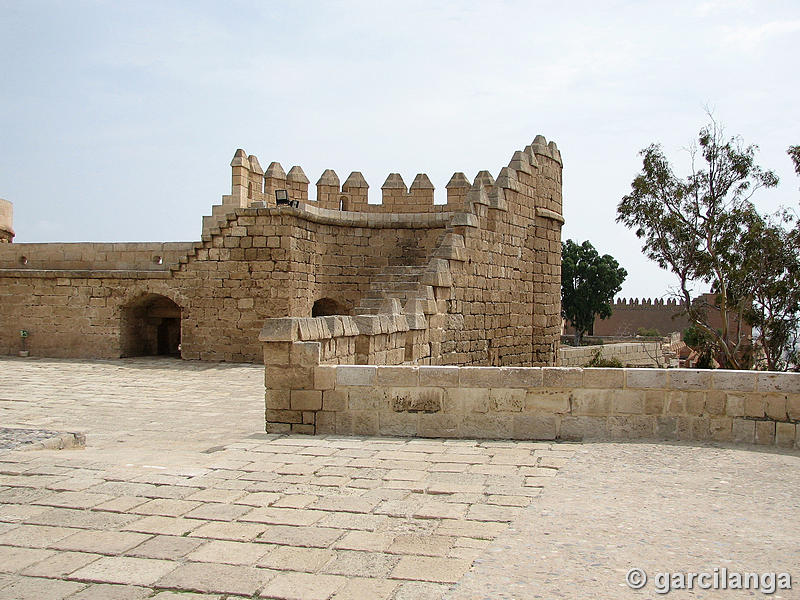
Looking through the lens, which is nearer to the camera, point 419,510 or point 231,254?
point 419,510

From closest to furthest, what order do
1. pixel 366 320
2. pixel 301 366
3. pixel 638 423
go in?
pixel 638 423 → pixel 301 366 → pixel 366 320

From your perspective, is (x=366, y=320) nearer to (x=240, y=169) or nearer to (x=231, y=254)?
(x=231, y=254)

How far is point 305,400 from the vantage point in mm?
7254

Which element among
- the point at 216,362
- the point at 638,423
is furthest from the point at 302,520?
the point at 216,362

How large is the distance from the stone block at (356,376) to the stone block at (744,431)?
11.0 ft

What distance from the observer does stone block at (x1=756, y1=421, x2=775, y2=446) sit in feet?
21.3

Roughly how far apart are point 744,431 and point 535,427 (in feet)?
6.08

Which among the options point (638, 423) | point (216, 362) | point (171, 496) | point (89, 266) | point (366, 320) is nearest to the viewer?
point (171, 496)

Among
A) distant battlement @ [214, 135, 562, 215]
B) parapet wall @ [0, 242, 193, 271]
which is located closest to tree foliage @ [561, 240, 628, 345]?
distant battlement @ [214, 135, 562, 215]

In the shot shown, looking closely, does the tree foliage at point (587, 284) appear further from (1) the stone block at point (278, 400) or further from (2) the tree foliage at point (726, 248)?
(1) the stone block at point (278, 400)

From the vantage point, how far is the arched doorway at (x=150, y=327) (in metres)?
17.2

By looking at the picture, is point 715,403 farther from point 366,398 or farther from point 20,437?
point 20,437

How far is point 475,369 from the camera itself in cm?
691

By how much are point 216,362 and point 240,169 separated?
14.9 ft
